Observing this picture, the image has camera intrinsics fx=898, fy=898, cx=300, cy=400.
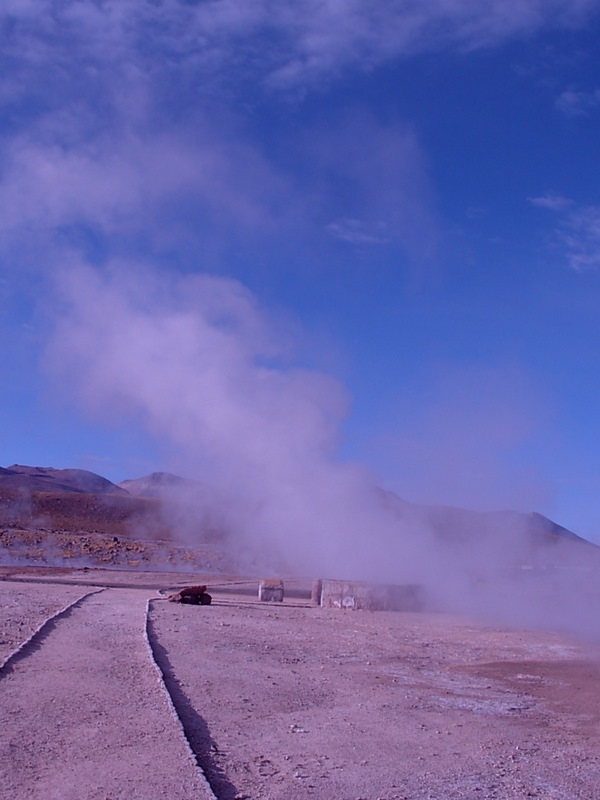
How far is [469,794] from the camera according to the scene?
270 inches

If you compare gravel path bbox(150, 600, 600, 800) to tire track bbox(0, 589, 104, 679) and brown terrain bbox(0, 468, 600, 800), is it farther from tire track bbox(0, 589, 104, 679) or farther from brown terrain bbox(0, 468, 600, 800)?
tire track bbox(0, 589, 104, 679)

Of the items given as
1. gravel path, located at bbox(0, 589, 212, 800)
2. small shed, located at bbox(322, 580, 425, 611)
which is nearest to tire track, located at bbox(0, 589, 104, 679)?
gravel path, located at bbox(0, 589, 212, 800)

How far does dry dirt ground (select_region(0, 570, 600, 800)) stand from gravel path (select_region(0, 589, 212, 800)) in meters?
0.02

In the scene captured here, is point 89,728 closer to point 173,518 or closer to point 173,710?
point 173,710

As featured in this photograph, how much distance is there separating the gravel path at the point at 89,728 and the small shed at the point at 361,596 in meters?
11.5

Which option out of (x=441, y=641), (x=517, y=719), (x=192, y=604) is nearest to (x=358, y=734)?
(x=517, y=719)

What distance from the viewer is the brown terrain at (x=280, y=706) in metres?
6.89

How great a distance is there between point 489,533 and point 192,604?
18637mm

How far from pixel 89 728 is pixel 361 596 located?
16.3m

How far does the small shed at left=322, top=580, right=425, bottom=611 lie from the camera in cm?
2364

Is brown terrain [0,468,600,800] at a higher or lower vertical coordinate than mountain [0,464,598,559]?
lower

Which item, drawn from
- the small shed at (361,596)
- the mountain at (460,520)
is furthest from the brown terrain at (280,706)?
the mountain at (460,520)

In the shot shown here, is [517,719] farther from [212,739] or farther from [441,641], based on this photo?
[441,641]

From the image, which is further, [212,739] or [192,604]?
[192,604]
